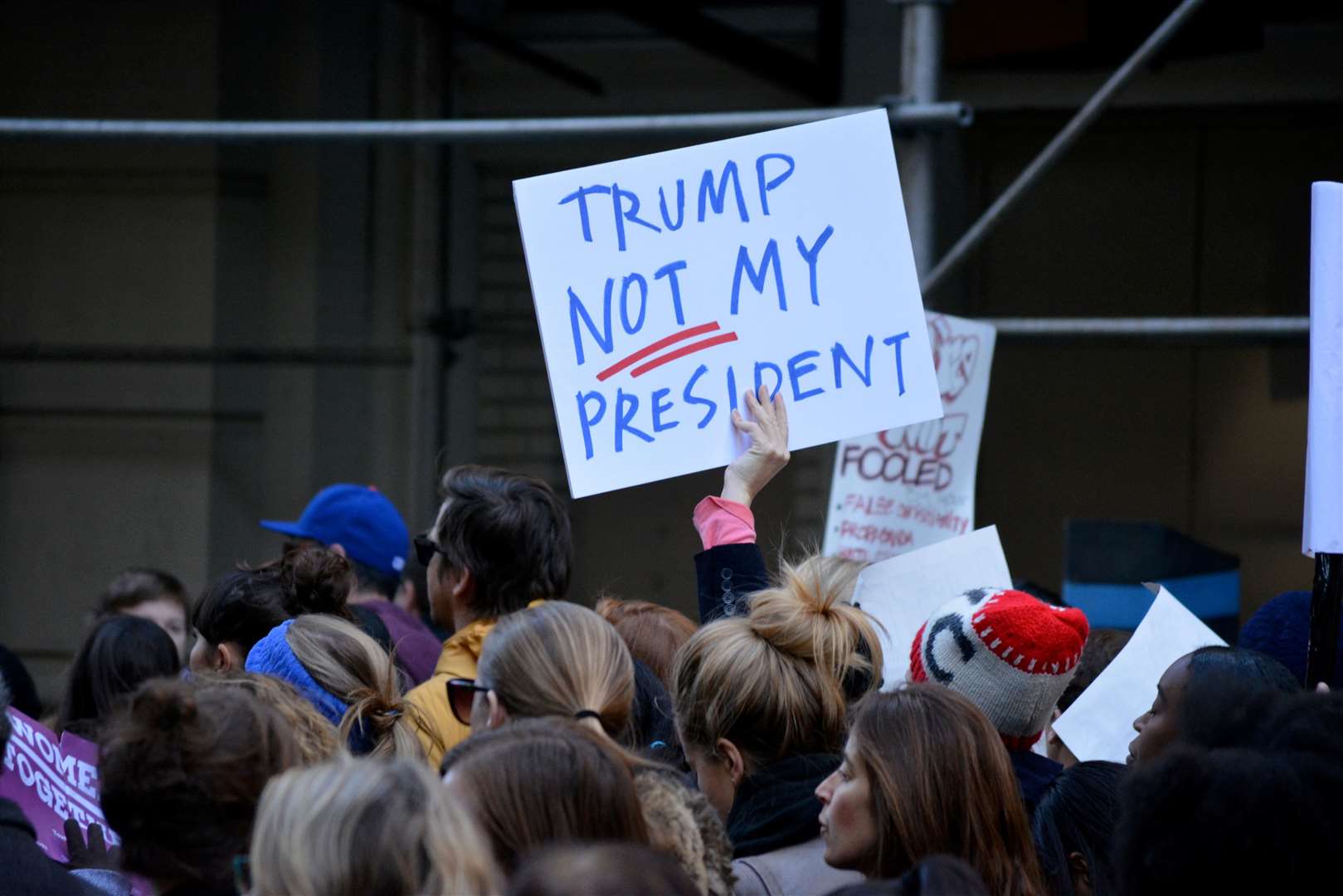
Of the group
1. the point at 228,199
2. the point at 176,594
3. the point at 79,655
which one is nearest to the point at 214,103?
the point at 228,199

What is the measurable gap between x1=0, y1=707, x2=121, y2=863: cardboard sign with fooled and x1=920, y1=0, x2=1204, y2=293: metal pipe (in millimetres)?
2321

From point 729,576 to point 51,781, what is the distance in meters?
1.20

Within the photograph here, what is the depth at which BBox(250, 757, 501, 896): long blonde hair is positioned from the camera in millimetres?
1476

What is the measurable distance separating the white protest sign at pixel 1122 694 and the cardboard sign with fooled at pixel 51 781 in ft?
5.44

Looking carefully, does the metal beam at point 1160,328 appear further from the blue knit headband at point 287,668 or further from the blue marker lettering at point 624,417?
the blue knit headband at point 287,668

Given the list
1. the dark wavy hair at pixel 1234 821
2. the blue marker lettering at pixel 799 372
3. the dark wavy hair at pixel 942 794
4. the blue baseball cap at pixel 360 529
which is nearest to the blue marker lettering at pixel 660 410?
the blue marker lettering at pixel 799 372

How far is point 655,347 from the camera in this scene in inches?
109

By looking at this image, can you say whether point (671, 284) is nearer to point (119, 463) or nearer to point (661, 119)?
point (661, 119)

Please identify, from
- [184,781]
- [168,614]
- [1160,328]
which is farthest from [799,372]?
[168,614]

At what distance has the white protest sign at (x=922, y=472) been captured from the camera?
3928 millimetres

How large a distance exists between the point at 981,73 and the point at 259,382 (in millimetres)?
3136

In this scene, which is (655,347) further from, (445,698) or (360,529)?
(360,529)

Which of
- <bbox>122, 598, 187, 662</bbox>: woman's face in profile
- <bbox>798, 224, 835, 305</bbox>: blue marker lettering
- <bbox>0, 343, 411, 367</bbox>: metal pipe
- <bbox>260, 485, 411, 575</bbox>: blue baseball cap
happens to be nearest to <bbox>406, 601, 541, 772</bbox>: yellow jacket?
<bbox>798, 224, 835, 305</bbox>: blue marker lettering

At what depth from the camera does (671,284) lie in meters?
2.84
